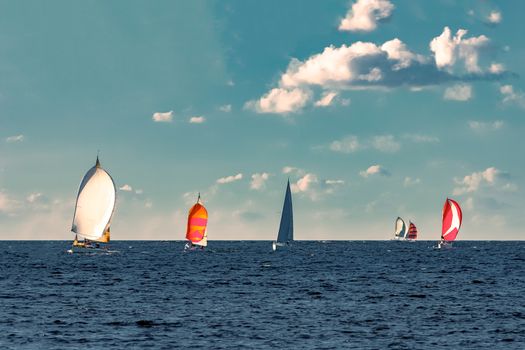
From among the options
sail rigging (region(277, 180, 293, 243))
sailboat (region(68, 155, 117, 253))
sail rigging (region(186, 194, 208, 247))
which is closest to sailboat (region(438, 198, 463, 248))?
sail rigging (region(277, 180, 293, 243))

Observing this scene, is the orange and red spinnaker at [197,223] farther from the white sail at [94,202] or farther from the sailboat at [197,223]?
Result: the white sail at [94,202]

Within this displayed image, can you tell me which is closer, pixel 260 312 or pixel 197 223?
pixel 260 312

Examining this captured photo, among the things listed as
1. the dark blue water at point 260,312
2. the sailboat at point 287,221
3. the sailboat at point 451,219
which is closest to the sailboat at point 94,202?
the dark blue water at point 260,312

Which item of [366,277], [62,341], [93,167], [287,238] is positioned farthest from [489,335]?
[287,238]

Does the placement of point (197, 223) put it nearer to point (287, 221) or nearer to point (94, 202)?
point (287, 221)

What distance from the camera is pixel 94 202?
124 meters

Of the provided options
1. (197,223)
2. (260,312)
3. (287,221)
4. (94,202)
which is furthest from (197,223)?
(260,312)

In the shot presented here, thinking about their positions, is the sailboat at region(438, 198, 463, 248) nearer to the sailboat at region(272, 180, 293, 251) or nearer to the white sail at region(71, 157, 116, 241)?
the sailboat at region(272, 180, 293, 251)

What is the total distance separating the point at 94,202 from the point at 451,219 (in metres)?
88.9

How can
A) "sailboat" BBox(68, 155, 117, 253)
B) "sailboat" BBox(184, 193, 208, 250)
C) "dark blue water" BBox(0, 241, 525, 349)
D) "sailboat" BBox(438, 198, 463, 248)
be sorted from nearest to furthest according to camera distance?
"dark blue water" BBox(0, 241, 525, 349) → "sailboat" BBox(68, 155, 117, 253) → "sailboat" BBox(184, 193, 208, 250) → "sailboat" BBox(438, 198, 463, 248)

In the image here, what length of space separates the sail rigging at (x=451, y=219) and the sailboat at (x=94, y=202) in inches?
3236

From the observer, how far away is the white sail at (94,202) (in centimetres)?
12381

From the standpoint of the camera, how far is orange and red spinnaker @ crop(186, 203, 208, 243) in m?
154

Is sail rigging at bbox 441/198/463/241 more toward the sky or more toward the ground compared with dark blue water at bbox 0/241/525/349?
more toward the sky
